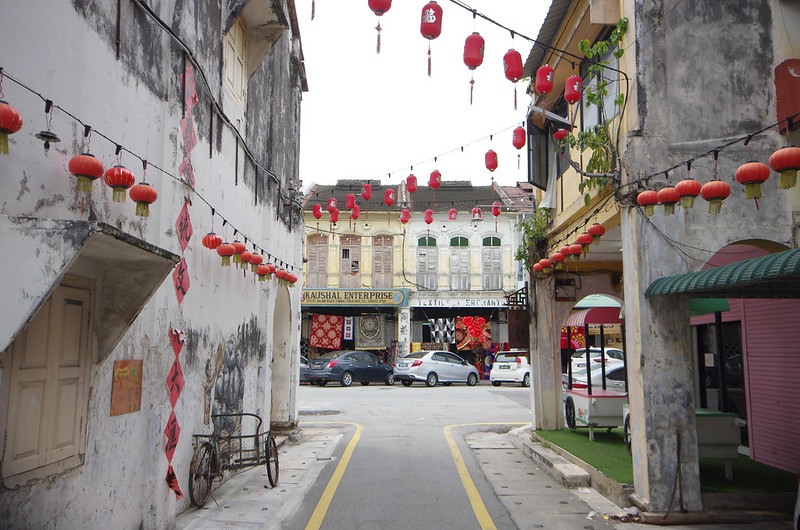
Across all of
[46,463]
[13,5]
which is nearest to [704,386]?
[46,463]

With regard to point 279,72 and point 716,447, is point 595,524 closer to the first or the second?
point 716,447

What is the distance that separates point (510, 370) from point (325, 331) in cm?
910

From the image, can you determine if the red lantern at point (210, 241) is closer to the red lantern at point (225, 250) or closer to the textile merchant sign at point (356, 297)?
the red lantern at point (225, 250)

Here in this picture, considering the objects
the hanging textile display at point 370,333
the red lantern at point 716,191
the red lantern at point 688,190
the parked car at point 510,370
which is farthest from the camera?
the hanging textile display at point 370,333

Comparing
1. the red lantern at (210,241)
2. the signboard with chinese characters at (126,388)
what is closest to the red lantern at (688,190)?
the red lantern at (210,241)

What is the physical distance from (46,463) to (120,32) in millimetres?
3455

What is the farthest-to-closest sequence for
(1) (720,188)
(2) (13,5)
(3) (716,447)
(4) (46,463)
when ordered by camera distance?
(3) (716,447) → (1) (720,188) → (4) (46,463) → (2) (13,5)

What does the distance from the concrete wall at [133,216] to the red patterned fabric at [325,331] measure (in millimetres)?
19862

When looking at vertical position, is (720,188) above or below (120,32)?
below

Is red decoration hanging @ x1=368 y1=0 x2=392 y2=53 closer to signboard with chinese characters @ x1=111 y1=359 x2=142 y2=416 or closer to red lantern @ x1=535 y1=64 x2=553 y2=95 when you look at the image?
red lantern @ x1=535 y1=64 x2=553 y2=95

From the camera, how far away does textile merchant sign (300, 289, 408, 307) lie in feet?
98.7

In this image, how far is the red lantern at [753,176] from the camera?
5441mm

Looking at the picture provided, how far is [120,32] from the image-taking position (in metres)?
5.23

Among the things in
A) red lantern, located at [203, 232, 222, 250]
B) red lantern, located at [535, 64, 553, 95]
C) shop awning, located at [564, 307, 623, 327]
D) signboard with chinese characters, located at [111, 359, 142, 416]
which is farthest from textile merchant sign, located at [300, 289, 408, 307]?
signboard with chinese characters, located at [111, 359, 142, 416]
